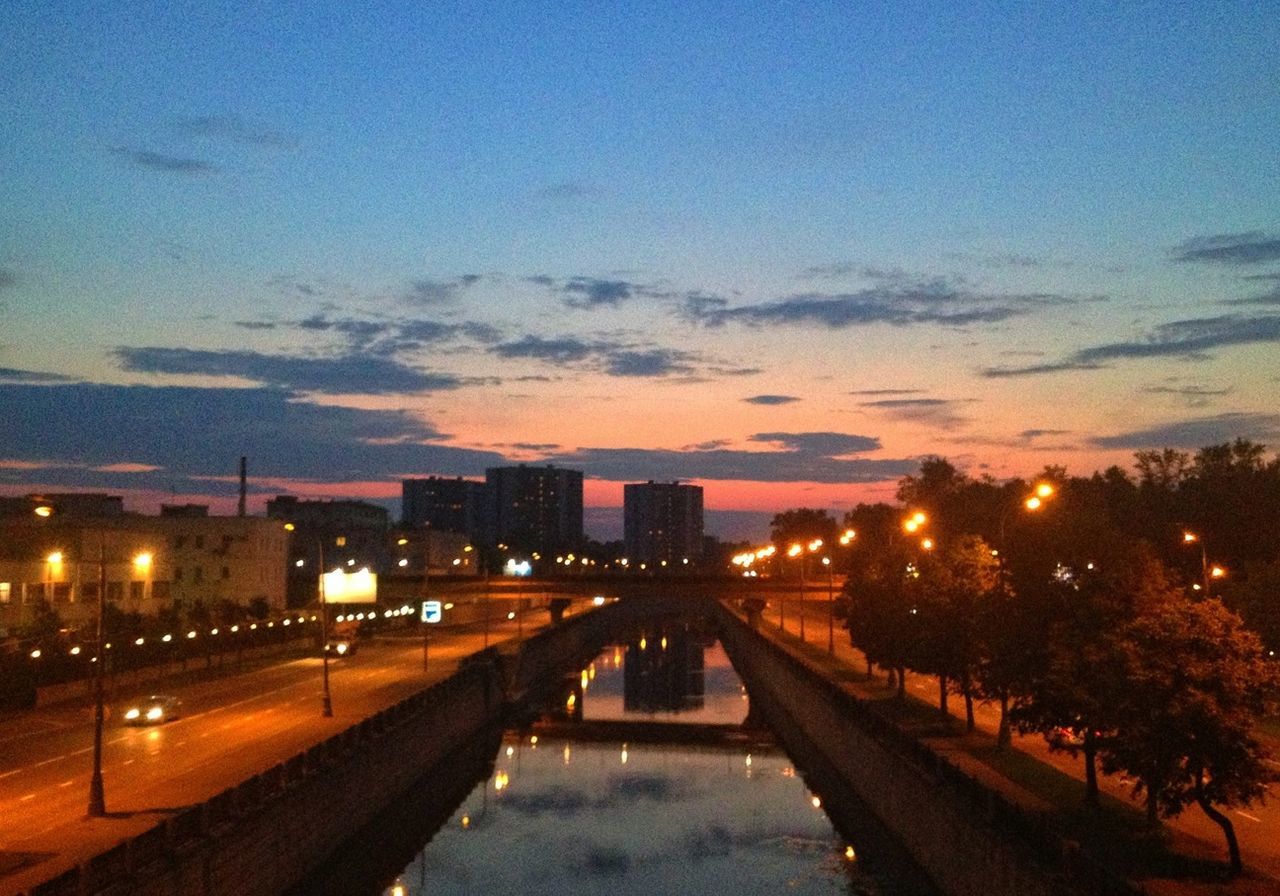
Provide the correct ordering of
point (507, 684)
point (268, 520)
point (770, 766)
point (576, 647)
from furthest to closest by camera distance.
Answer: point (576, 647)
point (268, 520)
point (507, 684)
point (770, 766)

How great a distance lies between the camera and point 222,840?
112 feet

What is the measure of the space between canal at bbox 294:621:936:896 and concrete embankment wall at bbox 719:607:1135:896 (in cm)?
130

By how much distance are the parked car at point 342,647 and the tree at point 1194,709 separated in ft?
280

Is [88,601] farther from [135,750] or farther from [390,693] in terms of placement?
[135,750]

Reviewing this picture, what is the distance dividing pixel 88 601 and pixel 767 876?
61709 mm

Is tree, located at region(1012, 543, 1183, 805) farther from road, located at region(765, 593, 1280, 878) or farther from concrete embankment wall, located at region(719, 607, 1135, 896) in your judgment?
concrete embankment wall, located at region(719, 607, 1135, 896)

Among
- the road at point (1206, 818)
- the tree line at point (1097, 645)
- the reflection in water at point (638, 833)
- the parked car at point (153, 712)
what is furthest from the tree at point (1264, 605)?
the parked car at point (153, 712)

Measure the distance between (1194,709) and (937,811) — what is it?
12389mm

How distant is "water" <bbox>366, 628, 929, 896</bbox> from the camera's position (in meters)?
47.9

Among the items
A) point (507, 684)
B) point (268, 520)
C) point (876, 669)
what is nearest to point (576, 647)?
point (268, 520)

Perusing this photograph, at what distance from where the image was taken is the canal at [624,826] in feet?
157

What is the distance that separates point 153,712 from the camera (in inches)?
2418

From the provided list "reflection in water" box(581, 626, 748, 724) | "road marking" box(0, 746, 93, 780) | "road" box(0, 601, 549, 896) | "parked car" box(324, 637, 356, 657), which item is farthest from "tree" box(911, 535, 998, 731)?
"parked car" box(324, 637, 356, 657)

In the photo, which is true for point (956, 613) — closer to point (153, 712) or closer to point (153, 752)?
point (153, 752)
